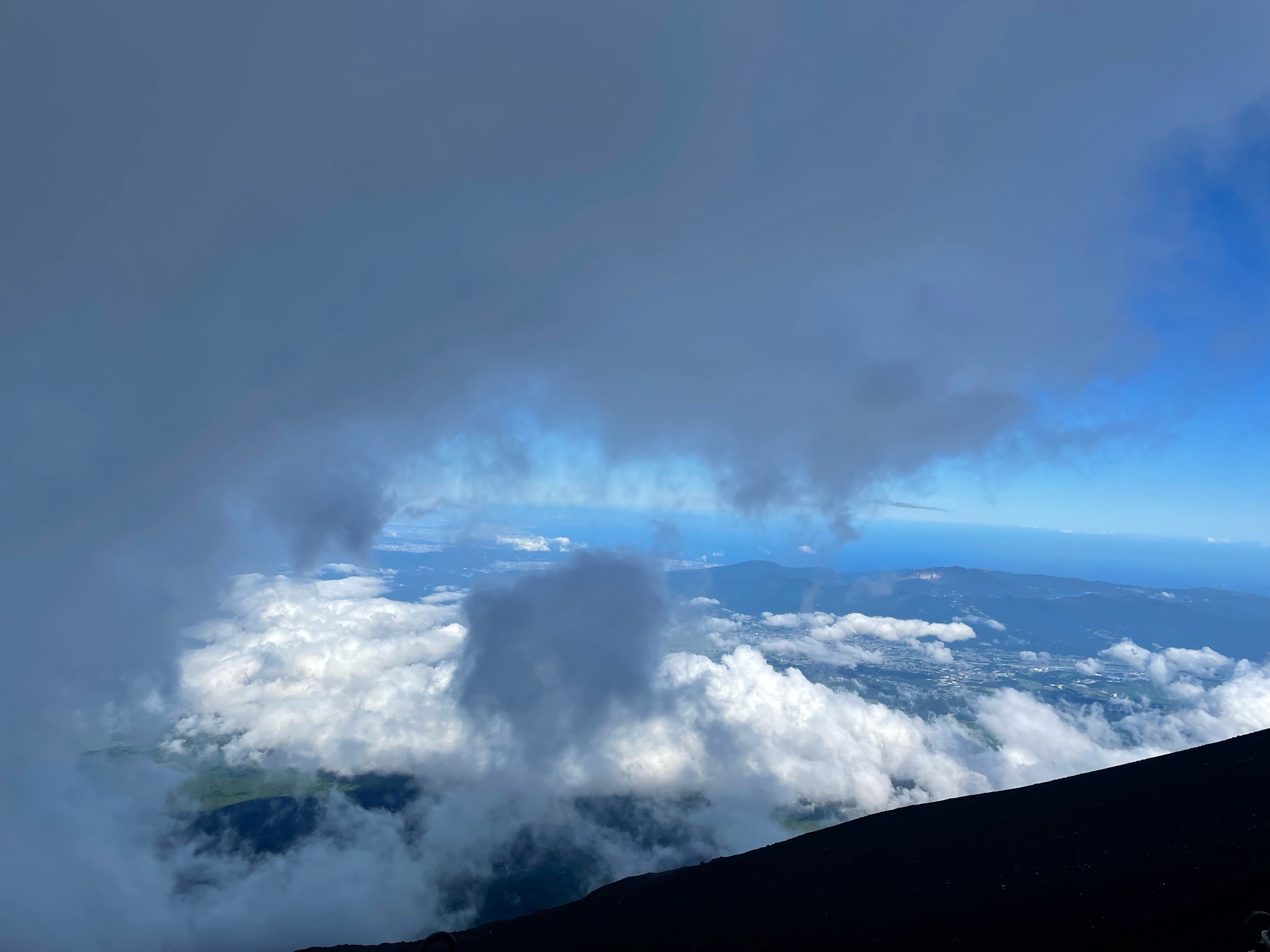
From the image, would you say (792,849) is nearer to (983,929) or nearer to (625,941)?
(625,941)

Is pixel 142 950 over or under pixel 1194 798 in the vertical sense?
under

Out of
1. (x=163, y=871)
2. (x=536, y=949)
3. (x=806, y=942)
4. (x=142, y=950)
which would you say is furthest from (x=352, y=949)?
(x=163, y=871)

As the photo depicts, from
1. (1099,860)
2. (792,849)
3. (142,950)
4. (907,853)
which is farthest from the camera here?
(142,950)

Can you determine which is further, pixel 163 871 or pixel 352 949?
pixel 163 871
